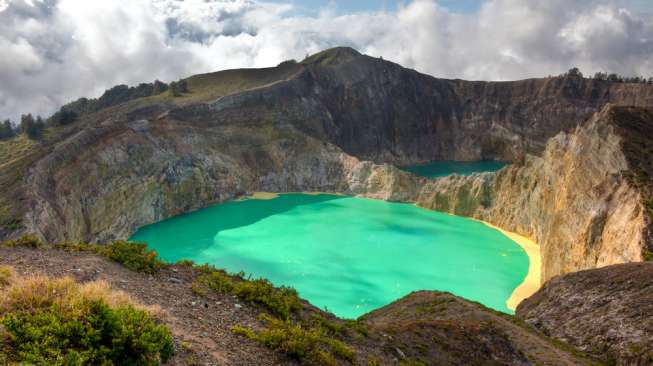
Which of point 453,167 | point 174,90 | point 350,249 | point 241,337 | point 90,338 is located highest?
point 174,90

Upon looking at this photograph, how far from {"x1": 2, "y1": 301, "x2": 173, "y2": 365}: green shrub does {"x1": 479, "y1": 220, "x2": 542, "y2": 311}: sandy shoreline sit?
1089 inches

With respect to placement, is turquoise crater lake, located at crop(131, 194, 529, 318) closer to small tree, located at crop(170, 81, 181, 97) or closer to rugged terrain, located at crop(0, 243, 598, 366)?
rugged terrain, located at crop(0, 243, 598, 366)

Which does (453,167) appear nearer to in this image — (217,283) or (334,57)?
(334,57)

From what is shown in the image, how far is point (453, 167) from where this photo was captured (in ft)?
331

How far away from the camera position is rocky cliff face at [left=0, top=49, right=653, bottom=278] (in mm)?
32125

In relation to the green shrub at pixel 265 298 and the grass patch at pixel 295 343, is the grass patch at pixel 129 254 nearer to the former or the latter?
the green shrub at pixel 265 298

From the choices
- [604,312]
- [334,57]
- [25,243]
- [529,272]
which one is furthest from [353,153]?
[25,243]

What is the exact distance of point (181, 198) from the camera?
57.6 m

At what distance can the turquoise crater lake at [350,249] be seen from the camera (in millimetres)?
32375

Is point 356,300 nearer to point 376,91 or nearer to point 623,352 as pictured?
point 623,352

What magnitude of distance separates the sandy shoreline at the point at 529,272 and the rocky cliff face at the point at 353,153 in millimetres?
1105

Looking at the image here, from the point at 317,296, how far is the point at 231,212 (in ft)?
99.2

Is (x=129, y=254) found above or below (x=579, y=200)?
below

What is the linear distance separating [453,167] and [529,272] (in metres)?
67.1
